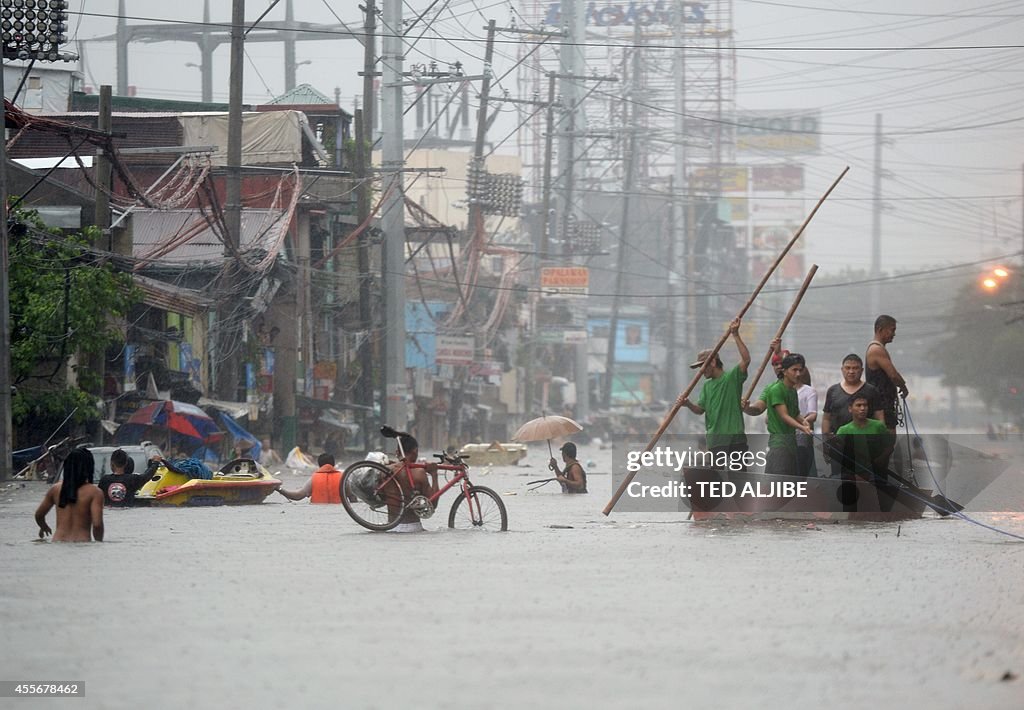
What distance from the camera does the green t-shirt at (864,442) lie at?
16.3m

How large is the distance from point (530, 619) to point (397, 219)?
112ft

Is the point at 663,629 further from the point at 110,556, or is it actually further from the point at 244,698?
the point at 110,556

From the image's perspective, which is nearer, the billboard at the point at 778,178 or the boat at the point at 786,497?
the boat at the point at 786,497

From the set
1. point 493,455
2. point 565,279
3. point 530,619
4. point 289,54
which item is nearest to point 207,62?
point 289,54

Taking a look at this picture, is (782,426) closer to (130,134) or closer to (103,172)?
(103,172)

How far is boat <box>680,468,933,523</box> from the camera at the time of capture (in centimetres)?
1667

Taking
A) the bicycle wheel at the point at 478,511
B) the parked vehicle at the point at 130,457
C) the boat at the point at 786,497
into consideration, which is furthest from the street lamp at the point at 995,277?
the bicycle wheel at the point at 478,511

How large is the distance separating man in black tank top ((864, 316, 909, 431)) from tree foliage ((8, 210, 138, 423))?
17242mm

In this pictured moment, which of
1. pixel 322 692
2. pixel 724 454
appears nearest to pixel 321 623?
pixel 322 692

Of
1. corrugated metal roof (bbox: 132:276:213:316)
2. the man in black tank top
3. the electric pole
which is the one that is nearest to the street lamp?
corrugated metal roof (bbox: 132:276:213:316)

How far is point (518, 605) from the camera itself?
980 cm

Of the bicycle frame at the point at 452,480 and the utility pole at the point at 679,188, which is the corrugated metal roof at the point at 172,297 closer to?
the bicycle frame at the point at 452,480

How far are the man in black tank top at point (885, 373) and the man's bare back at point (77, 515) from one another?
7684 mm

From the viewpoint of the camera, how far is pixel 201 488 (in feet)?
74.6
